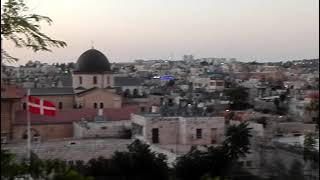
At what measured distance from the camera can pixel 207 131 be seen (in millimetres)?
26016

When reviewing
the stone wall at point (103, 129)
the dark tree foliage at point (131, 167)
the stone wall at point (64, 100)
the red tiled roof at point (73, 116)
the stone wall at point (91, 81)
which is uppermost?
the stone wall at point (91, 81)

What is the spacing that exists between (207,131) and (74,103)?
14592mm

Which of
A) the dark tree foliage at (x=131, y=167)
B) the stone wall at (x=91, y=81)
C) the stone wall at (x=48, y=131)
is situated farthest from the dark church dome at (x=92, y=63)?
the dark tree foliage at (x=131, y=167)

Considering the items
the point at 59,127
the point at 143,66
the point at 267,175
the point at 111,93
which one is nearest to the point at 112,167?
the point at 267,175

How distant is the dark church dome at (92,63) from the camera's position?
124 ft

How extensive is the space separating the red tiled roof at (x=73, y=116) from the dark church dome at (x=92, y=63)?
4761mm

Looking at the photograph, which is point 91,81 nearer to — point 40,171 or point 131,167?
point 131,167

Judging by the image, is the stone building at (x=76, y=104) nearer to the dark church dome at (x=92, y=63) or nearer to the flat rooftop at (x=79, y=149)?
the dark church dome at (x=92, y=63)

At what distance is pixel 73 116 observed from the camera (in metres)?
32.4

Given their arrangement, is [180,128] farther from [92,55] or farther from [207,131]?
[92,55]

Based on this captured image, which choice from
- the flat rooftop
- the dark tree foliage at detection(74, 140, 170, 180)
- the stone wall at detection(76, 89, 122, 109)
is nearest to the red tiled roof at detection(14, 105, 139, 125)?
the stone wall at detection(76, 89, 122, 109)

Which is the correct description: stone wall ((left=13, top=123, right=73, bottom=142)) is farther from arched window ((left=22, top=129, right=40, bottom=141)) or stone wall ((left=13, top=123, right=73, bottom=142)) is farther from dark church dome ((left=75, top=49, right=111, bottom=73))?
dark church dome ((left=75, top=49, right=111, bottom=73))

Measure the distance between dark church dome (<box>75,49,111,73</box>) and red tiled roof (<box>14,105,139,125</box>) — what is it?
15.6ft

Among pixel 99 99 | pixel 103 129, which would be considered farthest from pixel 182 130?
pixel 99 99
